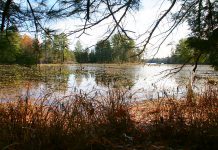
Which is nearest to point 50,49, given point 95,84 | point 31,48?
point 31,48

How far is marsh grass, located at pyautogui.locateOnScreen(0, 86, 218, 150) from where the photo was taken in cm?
377

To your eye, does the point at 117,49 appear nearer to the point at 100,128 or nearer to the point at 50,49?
the point at 50,49

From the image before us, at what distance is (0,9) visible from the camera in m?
4.60

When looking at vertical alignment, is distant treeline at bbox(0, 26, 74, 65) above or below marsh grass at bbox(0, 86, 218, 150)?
above

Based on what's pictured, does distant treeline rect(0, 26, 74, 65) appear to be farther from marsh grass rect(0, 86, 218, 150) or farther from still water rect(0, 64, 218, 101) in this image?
Answer: marsh grass rect(0, 86, 218, 150)

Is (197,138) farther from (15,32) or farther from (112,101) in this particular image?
Answer: (15,32)

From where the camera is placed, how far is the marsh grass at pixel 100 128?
377 cm

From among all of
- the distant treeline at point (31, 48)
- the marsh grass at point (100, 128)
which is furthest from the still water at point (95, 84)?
the marsh grass at point (100, 128)

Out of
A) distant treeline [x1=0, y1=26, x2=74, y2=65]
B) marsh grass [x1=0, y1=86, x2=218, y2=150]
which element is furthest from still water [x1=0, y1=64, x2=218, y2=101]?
marsh grass [x1=0, y1=86, x2=218, y2=150]

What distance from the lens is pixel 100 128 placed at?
4.20 meters

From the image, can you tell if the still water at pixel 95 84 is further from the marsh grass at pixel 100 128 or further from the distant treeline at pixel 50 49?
the marsh grass at pixel 100 128

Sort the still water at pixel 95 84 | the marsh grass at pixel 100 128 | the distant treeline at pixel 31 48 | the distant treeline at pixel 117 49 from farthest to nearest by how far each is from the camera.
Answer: the still water at pixel 95 84
the distant treeline at pixel 117 49
the distant treeline at pixel 31 48
the marsh grass at pixel 100 128

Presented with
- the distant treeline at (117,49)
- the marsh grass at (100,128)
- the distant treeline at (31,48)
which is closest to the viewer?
the marsh grass at (100,128)

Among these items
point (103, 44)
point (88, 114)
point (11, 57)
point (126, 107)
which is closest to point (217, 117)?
point (126, 107)
